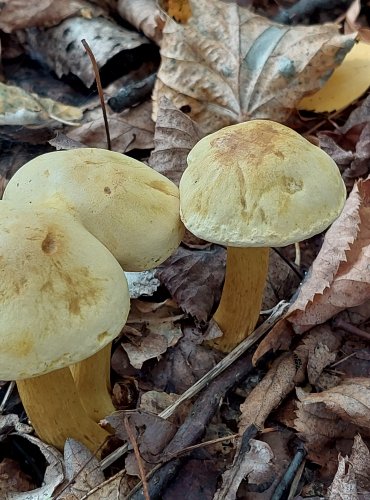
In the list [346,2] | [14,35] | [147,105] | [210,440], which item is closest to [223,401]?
[210,440]

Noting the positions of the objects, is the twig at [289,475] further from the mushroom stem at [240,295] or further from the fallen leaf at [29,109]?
the fallen leaf at [29,109]

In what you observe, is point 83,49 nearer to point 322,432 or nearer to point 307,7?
point 307,7

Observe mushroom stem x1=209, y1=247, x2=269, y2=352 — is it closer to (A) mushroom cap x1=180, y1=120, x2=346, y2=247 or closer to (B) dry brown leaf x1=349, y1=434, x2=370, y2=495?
(A) mushroom cap x1=180, y1=120, x2=346, y2=247

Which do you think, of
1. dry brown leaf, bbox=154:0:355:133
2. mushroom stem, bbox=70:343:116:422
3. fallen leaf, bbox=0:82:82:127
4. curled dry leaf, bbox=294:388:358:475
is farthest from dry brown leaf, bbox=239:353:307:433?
fallen leaf, bbox=0:82:82:127

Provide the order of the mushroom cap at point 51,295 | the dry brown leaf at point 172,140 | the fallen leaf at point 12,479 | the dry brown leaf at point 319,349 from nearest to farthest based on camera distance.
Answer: the mushroom cap at point 51,295
the fallen leaf at point 12,479
the dry brown leaf at point 319,349
the dry brown leaf at point 172,140

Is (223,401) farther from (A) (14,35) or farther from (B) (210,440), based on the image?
(A) (14,35)

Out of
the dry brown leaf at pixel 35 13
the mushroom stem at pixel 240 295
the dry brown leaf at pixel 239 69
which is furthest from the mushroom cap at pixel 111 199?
the dry brown leaf at pixel 35 13

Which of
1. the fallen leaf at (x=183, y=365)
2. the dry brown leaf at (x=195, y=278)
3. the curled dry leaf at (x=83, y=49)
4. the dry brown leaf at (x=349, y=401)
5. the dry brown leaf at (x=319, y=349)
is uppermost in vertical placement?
the curled dry leaf at (x=83, y=49)

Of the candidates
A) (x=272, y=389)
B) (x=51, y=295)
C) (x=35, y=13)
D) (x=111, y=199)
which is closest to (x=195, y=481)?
(x=272, y=389)
